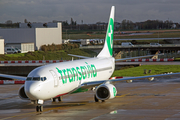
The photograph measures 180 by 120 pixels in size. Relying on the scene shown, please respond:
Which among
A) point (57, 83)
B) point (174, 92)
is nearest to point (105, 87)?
point (57, 83)

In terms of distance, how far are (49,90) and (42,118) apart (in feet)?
7.82

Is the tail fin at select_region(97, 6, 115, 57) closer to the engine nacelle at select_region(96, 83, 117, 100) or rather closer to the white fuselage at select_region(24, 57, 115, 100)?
the white fuselage at select_region(24, 57, 115, 100)

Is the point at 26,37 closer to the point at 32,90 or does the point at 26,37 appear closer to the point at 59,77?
the point at 59,77

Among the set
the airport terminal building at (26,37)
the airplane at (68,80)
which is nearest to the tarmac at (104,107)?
the airplane at (68,80)

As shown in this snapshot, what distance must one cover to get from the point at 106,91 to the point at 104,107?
5.61ft

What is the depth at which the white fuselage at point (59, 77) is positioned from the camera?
74.3 feet

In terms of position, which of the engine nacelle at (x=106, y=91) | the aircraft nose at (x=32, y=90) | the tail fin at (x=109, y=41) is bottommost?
the engine nacelle at (x=106, y=91)

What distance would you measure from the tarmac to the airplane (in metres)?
1.05

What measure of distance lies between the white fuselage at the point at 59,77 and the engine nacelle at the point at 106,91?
79.8 inches

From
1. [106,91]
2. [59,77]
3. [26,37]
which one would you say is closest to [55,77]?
[59,77]

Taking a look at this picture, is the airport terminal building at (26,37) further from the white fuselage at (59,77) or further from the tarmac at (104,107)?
the white fuselage at (59,77)

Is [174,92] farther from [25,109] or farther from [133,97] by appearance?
[25,109]

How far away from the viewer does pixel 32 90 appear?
22.1 metres

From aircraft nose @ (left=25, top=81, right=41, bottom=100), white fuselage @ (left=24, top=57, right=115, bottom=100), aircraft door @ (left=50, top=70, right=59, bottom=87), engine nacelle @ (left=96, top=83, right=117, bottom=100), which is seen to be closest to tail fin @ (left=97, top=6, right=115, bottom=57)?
white fuselage @ (left=24, top=57, right=115, bottom=100)
